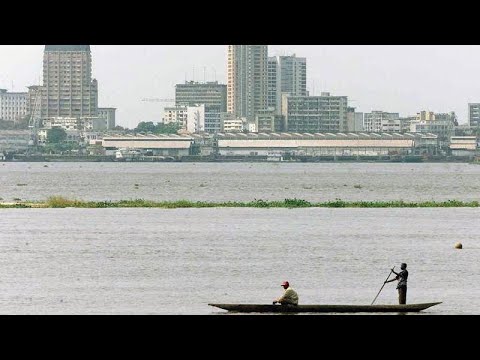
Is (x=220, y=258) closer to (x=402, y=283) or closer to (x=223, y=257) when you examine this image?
(x=223, y=257)

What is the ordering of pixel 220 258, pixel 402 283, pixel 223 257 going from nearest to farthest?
pixel 402 283 → pixel 220 258 → pixel 223 257

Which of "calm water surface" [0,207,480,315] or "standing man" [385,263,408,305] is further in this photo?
"calm water surface" [0,207,480,315]

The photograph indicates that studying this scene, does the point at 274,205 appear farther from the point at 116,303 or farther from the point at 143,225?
the point at 116,303

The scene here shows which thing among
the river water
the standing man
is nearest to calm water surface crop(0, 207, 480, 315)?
the river water

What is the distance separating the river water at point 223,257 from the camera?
2586 centimetres

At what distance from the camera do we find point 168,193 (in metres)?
90.3

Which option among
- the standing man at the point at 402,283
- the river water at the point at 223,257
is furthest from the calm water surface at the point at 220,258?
the standing man at the point at 402,283

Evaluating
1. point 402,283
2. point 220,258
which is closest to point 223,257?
point 220,258

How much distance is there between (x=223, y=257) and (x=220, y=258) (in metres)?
0.38

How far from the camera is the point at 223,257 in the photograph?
3662 centimetres

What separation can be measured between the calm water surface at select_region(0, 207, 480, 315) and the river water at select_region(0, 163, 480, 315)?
0.04m

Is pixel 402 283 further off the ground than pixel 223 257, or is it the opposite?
pixel 402 283

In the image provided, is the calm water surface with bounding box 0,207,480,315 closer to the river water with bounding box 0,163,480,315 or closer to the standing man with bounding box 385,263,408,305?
the river water with bounding box 0,163,480,315

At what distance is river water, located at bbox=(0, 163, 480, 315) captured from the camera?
84.8ft
